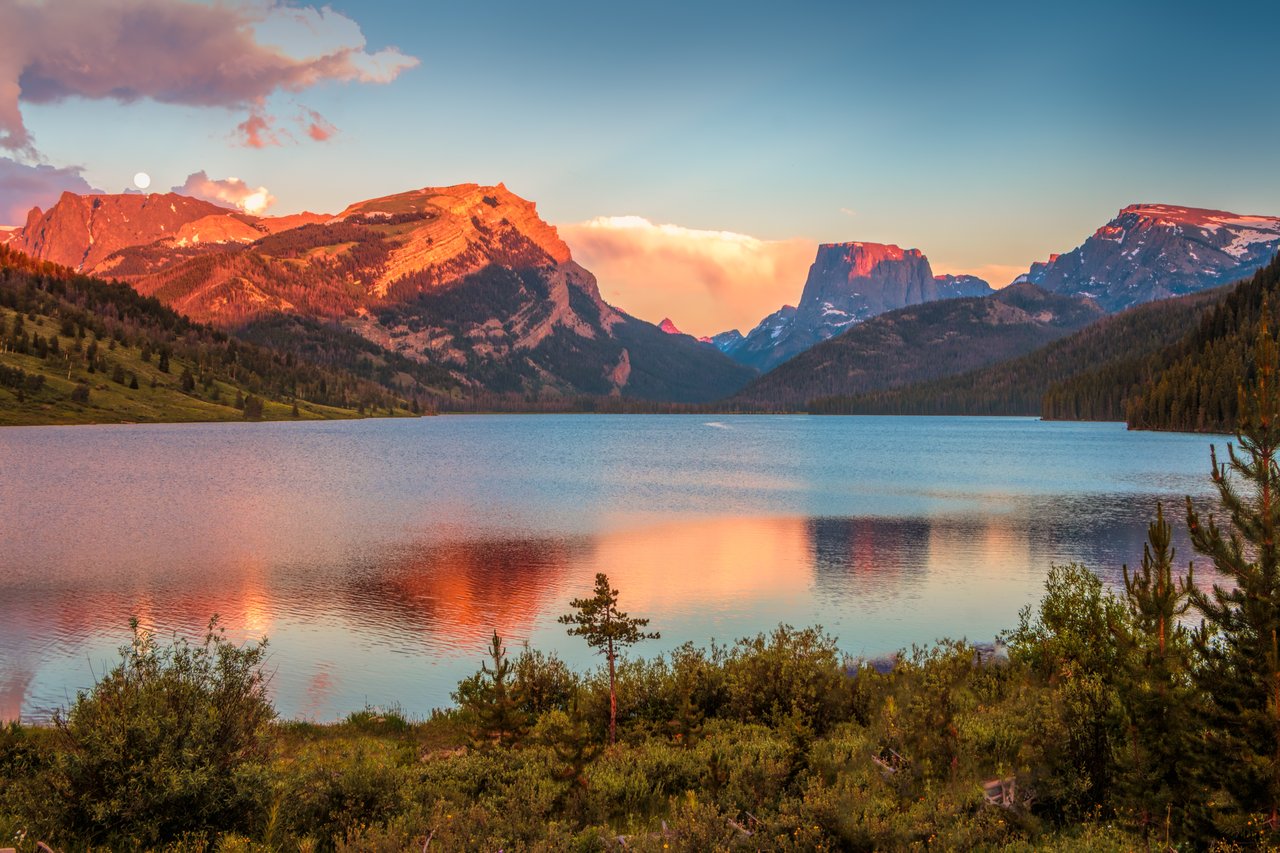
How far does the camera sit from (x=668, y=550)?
188 feet

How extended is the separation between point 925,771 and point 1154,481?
102000 mm

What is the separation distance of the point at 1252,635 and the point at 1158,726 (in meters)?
1.95

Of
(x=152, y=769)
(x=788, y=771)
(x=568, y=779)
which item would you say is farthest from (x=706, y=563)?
(x=152, y=769)

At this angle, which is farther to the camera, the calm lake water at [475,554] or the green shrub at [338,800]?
the calm lake water at [475,554]

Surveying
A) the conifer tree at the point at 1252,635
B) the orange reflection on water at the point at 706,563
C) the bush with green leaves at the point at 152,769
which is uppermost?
the conifer tree at the point at 1252,635

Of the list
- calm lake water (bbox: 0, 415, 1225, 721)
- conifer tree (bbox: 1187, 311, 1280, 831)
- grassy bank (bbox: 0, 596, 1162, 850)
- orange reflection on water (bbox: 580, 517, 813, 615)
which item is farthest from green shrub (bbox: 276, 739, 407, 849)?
orange reflection on water (bbox: 580, 517, 813, 615)

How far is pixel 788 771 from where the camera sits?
1459 cm

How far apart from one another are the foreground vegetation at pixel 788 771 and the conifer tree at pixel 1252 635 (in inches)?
1.3

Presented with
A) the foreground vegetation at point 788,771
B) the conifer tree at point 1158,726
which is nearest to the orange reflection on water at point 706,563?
the foreground vegetation at point 788,771

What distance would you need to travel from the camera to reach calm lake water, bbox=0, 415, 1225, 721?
34375mm

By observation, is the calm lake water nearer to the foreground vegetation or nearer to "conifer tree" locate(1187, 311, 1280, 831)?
the foreground vegetation

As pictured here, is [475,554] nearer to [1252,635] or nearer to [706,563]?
[706,563]

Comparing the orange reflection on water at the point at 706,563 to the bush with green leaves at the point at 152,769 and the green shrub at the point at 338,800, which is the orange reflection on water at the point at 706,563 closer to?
the green shrub at the point at 338,800

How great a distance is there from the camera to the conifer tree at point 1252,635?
11.2 meters
